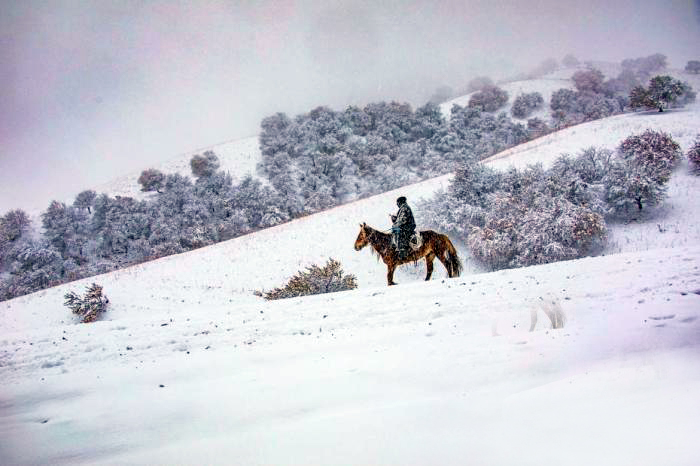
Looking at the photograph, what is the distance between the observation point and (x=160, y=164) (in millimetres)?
38094

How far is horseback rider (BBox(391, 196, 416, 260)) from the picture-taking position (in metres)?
9.99

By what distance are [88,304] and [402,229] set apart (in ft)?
42.4

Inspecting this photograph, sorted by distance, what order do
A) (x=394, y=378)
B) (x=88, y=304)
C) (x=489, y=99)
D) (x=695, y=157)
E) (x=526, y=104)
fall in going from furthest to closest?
(x=489, y=99) → (x=526, y=104) → (x=695, y=157) → (x=88, y=304) → (x=394, y=378)

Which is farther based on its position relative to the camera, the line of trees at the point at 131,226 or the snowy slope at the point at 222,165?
the snowy slope at the point at 222,165

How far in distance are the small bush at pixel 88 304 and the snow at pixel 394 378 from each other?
301 inches

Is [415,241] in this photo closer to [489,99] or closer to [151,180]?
[151,180]

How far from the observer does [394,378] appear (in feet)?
13.5

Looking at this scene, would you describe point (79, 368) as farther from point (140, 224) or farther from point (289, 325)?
point (140, 224)

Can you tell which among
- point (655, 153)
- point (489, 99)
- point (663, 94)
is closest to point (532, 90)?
point (489, 99)

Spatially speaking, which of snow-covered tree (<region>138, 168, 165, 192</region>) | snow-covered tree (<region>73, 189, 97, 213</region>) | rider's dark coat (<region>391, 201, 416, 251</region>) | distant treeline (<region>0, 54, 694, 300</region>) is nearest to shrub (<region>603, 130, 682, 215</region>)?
distant treeline (<region>0, 54, 694, 300</region>)

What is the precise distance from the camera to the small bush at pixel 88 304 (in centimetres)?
1426

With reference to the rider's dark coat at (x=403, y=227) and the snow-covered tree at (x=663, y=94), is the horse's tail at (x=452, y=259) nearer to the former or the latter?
the rider's dark coat at (x=403, y=227)

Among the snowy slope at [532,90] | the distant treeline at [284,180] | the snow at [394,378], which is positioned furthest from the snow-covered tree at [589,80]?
the snow at [394,378]

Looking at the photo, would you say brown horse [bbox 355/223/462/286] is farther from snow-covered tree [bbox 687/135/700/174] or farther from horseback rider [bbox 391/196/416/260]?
snow-covered tree [bbox 687/135/700/174]
